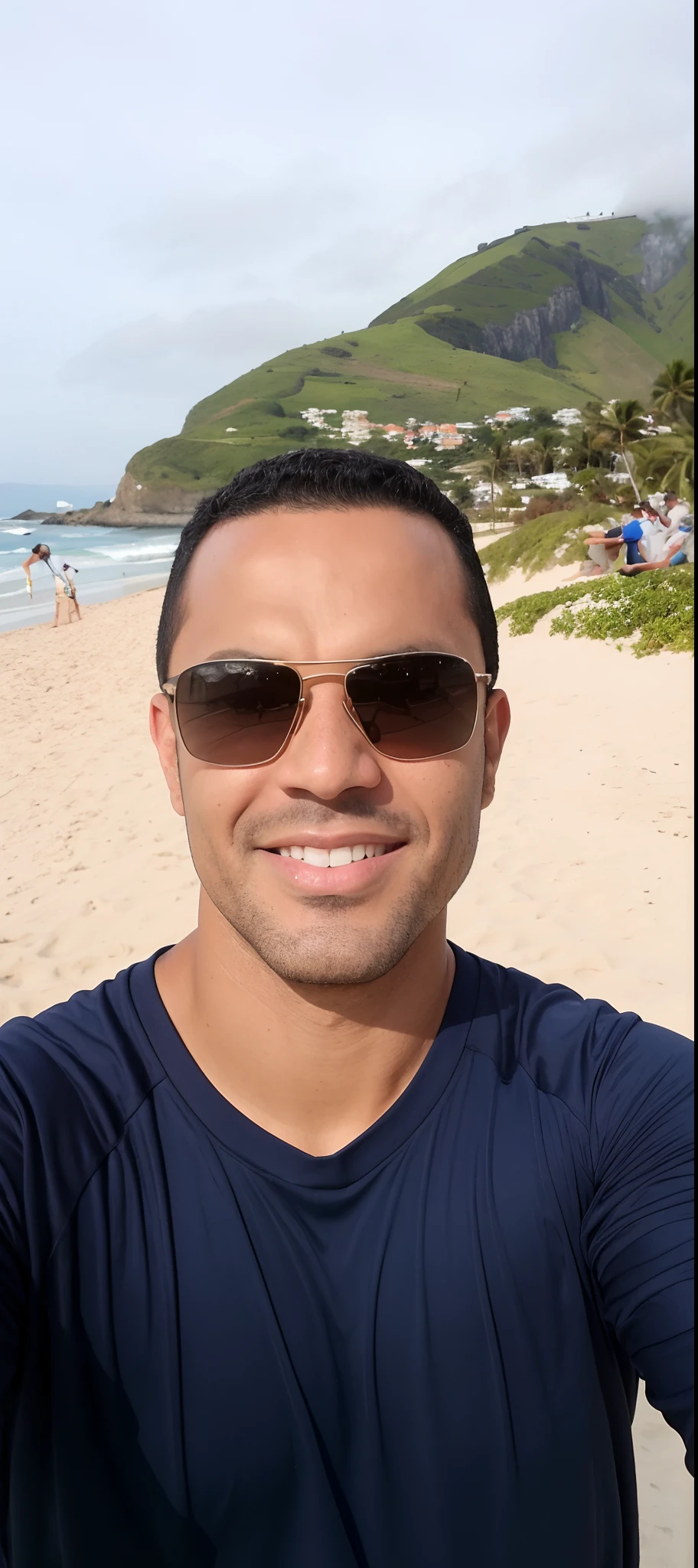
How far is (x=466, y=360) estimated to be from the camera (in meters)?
141

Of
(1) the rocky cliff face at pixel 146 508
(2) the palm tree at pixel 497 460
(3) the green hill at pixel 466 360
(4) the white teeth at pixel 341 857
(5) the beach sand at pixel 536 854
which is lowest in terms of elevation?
(5) the beach sand at pixel 536 854

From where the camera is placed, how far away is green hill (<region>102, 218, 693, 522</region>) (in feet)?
365

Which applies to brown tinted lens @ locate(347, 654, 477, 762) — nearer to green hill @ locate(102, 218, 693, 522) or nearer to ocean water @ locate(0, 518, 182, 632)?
ocean water @ locate(0, 518, 182, 632)

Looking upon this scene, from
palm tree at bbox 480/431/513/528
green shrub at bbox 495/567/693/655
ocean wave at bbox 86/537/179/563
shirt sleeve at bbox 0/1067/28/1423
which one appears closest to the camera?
shirt sleeve at bbox 0/1067/28/1423

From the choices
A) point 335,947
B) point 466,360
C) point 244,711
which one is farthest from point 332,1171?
point 466,360

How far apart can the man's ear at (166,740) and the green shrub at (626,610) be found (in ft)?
30.2

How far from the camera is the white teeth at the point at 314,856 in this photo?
1.42m

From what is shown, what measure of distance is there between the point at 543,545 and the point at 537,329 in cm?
17073

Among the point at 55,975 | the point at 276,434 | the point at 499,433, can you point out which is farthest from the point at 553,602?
the point at 276,434

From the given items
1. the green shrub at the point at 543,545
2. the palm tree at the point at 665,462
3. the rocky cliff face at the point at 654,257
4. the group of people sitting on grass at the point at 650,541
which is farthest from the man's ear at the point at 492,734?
the rocky cliff face at the point at 654,257

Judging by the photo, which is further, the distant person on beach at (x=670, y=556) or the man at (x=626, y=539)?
the man at (x=626, y=539)

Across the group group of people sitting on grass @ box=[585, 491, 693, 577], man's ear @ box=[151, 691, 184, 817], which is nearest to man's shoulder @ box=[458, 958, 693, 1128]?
man's ear @ box=[151, 691, 184, 817]

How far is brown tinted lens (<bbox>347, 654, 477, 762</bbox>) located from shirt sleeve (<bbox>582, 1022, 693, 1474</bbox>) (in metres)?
0.66

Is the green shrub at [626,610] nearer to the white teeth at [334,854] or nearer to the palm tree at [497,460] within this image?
the white teeth at [334,854]
